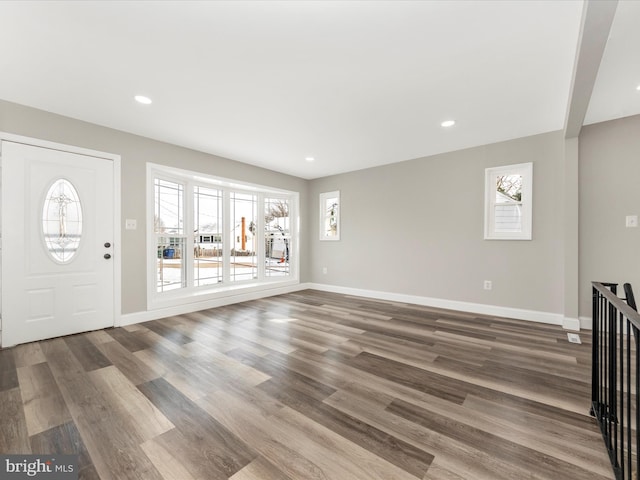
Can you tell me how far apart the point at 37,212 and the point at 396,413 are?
4.22 metres

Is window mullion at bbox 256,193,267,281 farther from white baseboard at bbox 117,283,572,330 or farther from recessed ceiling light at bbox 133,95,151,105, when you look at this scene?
recessed ceiling light at bbox 133,95,151,105

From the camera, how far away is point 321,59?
2.30 meters

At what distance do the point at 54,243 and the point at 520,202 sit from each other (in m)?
6.14

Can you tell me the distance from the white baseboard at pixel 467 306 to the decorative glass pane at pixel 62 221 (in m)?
4.47

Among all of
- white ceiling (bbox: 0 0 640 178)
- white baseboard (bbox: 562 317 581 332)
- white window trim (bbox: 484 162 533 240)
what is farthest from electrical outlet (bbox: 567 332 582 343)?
white ceiling (bbox: 0 0 640 178)

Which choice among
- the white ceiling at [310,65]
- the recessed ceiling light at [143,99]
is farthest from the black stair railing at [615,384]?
the recessed ceiling light at [143,99]

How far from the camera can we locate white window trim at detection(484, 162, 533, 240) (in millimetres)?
3947

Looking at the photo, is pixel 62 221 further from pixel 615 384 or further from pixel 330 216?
pixel 615 384

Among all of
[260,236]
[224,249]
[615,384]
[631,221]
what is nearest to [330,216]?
[260,236]

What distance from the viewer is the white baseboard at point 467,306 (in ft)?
12.5

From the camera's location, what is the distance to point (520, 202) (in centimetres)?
406

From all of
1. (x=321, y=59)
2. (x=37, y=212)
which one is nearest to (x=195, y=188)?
(x=37, y=212)

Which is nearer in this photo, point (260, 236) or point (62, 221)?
point (62, 221)

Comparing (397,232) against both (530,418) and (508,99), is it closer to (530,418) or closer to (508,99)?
(508,99)
